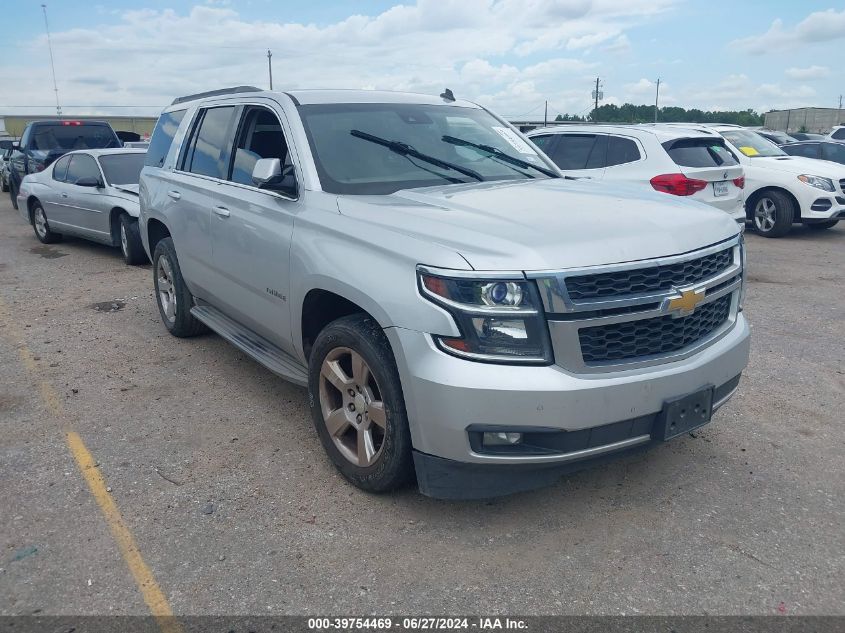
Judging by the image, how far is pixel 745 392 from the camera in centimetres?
486

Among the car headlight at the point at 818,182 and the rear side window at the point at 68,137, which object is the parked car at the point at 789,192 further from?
the rear side window at the point at 68,137

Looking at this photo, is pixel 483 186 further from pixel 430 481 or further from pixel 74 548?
pixel 74 548

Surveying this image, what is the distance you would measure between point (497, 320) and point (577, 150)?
24.0ft

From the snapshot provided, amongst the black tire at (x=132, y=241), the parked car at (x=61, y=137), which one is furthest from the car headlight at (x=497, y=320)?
the parked car at (x=61, y=137)

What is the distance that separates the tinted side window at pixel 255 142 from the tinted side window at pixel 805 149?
14279 millimetres

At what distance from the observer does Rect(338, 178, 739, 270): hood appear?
2889mm

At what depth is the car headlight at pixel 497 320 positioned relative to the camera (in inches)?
112

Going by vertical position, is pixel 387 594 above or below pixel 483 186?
below

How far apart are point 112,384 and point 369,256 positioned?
2821 millimetres

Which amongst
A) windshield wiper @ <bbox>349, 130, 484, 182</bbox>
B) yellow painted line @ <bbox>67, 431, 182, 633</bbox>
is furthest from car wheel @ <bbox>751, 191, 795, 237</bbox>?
yellow painted line @ <bbox>67, 431, 182, 633</bbox>

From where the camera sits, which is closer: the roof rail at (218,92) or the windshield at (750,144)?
the roof rail at (218,92)

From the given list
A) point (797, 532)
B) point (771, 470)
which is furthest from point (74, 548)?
point (771, 470)

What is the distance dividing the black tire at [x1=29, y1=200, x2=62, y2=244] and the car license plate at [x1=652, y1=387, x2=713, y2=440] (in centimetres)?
1077

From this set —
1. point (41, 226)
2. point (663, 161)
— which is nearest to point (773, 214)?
point (663, 161)
